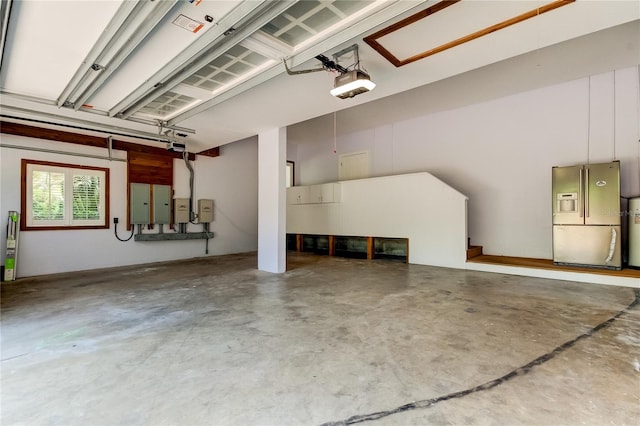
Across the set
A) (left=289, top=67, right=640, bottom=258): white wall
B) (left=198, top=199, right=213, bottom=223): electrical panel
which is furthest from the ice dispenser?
(left=198, top=199, right=213, bottom=223): electrical panel

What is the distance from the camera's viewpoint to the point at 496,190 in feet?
20.2

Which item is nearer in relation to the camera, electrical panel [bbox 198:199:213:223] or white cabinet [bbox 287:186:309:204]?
electrical panel [bbox 198:199:213:223]

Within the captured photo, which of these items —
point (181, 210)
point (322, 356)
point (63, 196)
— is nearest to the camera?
point (322, 356)

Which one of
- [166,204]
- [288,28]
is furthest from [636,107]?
[166,204]

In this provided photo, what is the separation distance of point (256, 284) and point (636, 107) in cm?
672

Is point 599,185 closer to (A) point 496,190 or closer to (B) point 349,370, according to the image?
(A) point 496,190

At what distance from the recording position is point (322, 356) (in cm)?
217

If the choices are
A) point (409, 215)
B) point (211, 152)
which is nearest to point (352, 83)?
point (409, 215)

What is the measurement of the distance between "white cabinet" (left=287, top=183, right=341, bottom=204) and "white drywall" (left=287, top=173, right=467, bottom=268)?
0.14 meters

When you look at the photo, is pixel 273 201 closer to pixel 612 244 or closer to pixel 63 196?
pixel 63 196

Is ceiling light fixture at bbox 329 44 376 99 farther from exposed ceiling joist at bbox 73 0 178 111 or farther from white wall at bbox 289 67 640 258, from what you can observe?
white wall at bbox 289 67 640 258

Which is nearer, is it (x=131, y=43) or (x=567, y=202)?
(x=131, y=43)

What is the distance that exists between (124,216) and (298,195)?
4.16 metres

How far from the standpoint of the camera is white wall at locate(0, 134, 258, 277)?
5.08 meters
